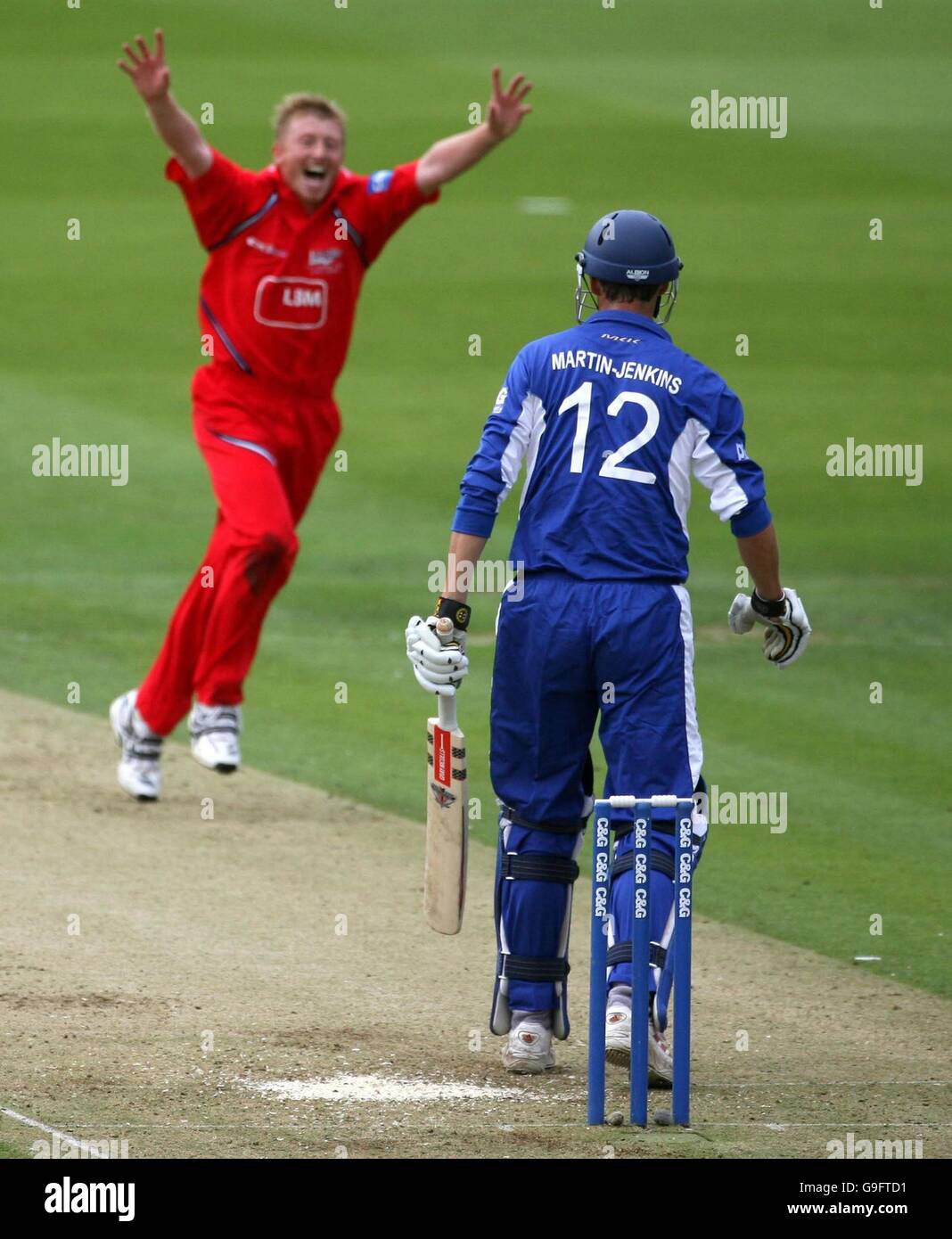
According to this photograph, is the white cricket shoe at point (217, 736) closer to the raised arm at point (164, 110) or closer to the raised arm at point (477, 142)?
the raised arm at point (164, 110)

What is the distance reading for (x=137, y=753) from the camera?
338 inches

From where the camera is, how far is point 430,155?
8516 mm

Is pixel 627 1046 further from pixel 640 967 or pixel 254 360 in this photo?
pixel 254 360

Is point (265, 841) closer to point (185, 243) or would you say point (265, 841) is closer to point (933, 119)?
point (185, 243)

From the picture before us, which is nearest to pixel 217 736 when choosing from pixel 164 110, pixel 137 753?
pixel 137 753

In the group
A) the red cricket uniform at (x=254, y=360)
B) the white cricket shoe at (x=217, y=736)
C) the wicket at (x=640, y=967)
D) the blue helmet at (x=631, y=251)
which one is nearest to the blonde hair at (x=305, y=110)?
the red cricket uniform at (x=254, y=360)

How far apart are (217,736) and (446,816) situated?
2.85 m

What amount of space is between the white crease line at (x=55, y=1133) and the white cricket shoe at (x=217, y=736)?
10.7 ft

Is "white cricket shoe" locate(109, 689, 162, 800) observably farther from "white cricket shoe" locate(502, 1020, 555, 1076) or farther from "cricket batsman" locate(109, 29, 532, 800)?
"white cricket shoe" locate(502, 1020, 555, 1076)

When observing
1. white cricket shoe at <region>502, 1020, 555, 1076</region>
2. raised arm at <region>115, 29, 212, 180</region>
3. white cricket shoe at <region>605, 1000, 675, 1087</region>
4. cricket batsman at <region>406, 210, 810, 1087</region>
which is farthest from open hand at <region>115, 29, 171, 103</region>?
white cricket shoe at <region>605, 1000, 675, 1087</region>

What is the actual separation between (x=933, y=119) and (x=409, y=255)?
35.6ft

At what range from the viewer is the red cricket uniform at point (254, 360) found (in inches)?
330

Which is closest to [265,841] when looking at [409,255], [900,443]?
[900,443]

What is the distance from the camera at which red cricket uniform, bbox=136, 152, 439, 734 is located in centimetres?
838
